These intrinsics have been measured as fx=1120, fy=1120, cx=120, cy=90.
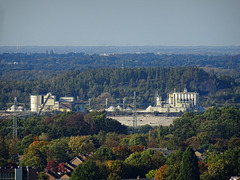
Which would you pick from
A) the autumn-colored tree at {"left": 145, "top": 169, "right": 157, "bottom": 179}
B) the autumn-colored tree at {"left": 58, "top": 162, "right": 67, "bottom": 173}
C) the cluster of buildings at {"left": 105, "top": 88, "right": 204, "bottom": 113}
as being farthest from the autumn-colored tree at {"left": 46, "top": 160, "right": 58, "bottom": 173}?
the cluster of buildings at {"left": 105, "top": 88, "right": 204, "bottom": 113}

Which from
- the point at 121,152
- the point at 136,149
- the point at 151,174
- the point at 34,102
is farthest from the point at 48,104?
the point at 151,174

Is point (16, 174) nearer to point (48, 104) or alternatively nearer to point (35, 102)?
point (35, 102)

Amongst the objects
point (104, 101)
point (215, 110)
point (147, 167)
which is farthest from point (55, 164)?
point (104, 101)

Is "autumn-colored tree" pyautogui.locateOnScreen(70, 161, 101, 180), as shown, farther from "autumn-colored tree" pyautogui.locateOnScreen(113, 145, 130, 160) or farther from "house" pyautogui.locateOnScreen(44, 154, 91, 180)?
"autumn-colored tree" pyautogui.locateOnScreen(113, 145, 130, 160)

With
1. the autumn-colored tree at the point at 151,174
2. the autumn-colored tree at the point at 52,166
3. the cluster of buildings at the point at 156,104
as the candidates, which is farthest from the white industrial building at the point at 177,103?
the autumn-colored tree at the point at 151,174

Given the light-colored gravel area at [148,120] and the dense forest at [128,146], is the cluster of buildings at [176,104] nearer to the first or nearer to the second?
the light-colored gravel area at [148,120]

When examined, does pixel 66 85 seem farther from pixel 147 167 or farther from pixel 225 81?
pixel 147 167
